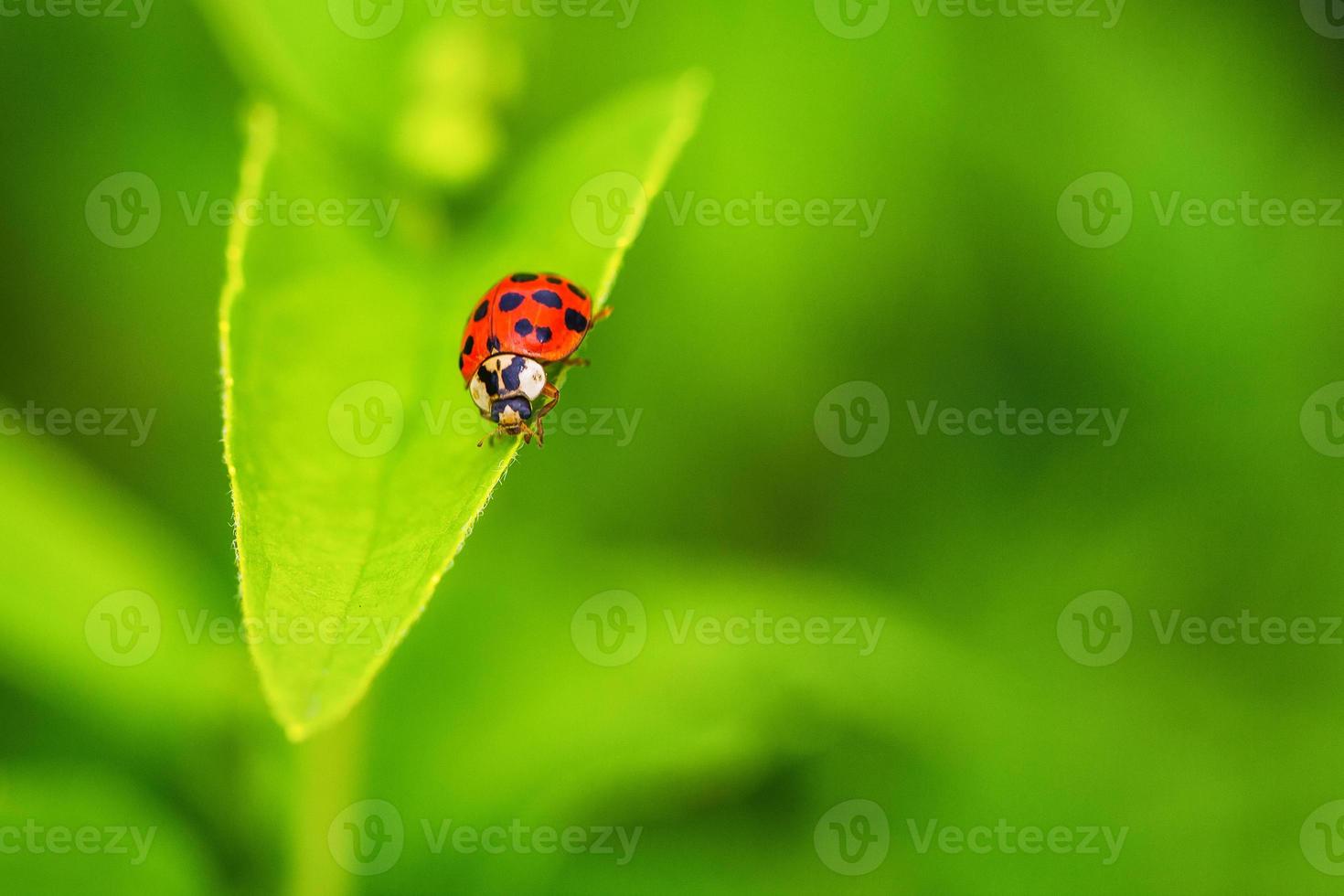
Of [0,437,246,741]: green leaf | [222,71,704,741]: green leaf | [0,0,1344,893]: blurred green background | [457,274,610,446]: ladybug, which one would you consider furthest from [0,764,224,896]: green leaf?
[457,274,610,446]: ladybug

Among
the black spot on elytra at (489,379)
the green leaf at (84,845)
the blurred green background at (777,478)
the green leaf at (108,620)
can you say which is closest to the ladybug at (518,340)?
the black spot on elytra at (489,379)

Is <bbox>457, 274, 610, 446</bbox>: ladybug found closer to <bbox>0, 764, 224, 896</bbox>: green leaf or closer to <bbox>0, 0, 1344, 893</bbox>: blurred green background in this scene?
<bbox>0, 0, 1344, 893</bbox>: blurred green background

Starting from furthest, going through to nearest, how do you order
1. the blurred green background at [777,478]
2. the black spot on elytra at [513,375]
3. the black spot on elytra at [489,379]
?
the blurred green background at [777,478]
the black spot on elytra at [513,375]
the black spot on elytra at [489,379]

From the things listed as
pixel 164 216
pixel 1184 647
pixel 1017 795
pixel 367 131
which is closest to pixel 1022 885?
pixel 1017 795

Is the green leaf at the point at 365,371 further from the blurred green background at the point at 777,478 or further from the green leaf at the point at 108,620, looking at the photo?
the green leaf at the point at 108,620

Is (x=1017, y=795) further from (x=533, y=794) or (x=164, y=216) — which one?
(x=164, y=216)
